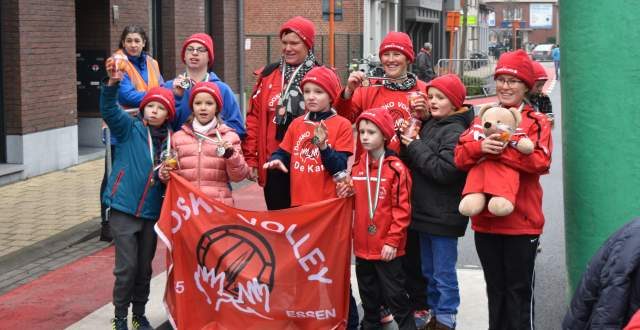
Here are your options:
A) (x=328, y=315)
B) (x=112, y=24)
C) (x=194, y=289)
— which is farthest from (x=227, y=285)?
(x=112, y=24)

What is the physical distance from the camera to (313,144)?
6477 mm

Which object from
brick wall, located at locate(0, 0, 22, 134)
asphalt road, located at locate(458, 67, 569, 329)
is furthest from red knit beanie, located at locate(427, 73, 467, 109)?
brick wall, located at locate(0, 0, 22, 134)

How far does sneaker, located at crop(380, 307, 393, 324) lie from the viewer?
689cm

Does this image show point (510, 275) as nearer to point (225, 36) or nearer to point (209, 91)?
point (209, 91)

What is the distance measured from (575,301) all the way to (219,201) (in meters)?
2.95

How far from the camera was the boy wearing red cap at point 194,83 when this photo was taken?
715 cm

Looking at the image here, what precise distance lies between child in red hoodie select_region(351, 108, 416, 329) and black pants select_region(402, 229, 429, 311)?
502mm

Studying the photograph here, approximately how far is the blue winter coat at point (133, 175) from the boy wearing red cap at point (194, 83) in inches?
17.6

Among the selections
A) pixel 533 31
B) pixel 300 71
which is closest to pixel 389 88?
pixel 300 71

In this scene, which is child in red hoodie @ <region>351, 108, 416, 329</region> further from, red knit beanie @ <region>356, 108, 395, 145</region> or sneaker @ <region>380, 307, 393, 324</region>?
sneaker @ <region>380, 307, 393, 324</region>

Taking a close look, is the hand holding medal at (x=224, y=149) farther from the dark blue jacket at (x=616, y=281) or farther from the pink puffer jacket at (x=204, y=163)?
the dark blue jacket at (x=616, y=281)

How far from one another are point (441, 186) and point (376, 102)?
2.57ft

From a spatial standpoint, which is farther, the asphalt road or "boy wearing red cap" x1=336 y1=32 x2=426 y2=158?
the asphalt road

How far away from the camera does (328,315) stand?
6.46 meters
